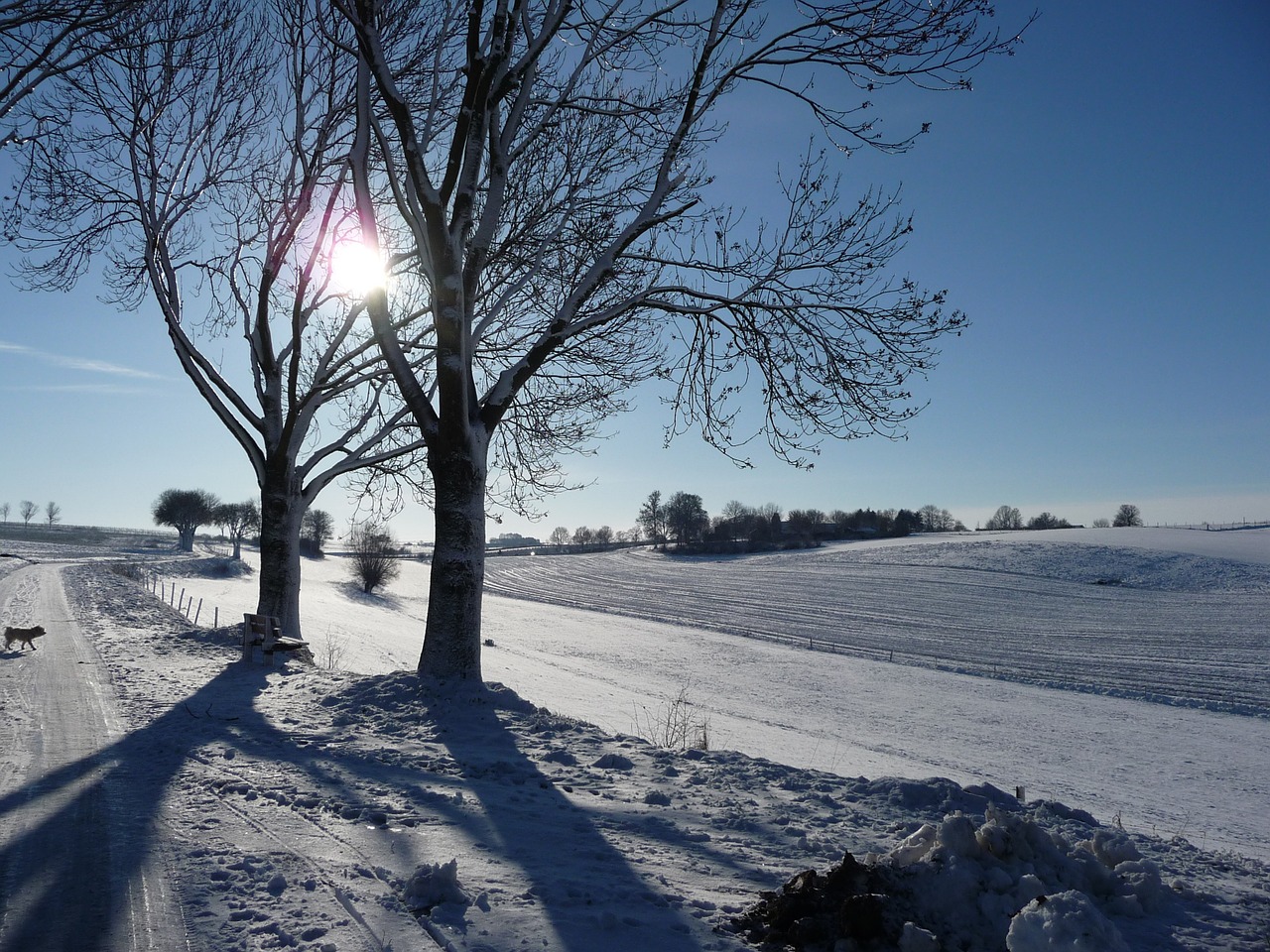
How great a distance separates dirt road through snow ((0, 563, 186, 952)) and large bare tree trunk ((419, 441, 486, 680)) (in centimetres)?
290

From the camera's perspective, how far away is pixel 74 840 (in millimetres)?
4125

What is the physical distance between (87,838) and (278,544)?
32.9 ft

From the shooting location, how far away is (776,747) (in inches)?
654

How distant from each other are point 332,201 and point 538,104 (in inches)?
242

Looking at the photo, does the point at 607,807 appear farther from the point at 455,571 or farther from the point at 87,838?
the point at 455,571

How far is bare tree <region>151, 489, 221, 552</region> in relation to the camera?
90.4 m

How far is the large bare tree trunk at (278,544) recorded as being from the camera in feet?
44.2

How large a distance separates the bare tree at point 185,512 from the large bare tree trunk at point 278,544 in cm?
8813

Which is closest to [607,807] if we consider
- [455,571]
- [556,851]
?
[556,851]

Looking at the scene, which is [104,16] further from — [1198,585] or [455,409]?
[1198,585]

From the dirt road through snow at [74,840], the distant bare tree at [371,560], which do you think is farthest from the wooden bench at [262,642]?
the distant bare tree at [371,560]

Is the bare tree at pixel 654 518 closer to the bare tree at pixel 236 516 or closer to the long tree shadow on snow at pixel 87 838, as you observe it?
the bare tree at pixel 236 516

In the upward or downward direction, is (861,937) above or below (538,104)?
below

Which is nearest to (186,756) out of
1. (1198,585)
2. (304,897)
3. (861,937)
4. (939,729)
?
(304,897)
